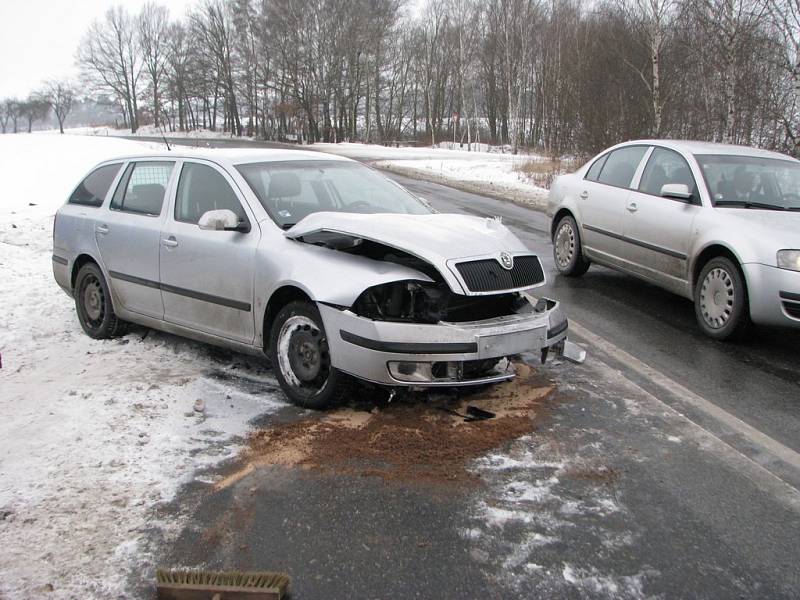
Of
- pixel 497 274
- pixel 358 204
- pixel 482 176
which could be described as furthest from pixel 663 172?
pixel 482 176

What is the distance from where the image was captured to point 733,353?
Result: 17.9ft

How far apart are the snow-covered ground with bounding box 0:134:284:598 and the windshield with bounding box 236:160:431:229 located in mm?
1266

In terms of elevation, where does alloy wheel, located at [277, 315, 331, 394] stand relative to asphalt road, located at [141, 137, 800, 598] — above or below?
above

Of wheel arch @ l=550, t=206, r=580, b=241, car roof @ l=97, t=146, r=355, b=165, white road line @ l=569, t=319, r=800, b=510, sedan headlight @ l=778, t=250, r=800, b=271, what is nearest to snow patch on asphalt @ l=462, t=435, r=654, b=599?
white road line @ l=569, t=319, r=800, b=510

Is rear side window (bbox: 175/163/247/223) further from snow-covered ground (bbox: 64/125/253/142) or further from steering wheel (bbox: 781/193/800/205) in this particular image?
snow-covered ground (bbox: 64/125/253/142)

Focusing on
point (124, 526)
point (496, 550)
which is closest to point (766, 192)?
point (496, 550)

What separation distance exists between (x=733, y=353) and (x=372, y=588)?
4057 millimetres

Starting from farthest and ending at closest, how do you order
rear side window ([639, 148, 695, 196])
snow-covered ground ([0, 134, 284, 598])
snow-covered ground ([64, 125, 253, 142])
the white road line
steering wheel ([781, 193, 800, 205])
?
1. snow-covered ground ([64, 125, 253, 142])
2. rear side window ([639, 148, 695, 196])
3. steering wheel ([781, 193, 800, 205])
4. the white road line
5. snow-covered ground ([0, 134, 284, 598])

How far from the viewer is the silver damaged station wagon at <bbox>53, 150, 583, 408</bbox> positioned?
4.00m

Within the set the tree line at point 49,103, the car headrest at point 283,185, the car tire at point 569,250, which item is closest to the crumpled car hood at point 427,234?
the car headrest at point 283,185

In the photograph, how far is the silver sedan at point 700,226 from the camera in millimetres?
5410

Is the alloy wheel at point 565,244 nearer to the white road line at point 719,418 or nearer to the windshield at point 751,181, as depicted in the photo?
the windshield at point 751,181

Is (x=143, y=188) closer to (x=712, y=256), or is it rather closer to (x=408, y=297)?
(x=408, y=297)

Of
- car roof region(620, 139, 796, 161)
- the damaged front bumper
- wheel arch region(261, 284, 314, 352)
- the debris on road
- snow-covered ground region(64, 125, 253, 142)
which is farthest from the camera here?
snow-covered ground region(64, 125, 253, 142)
